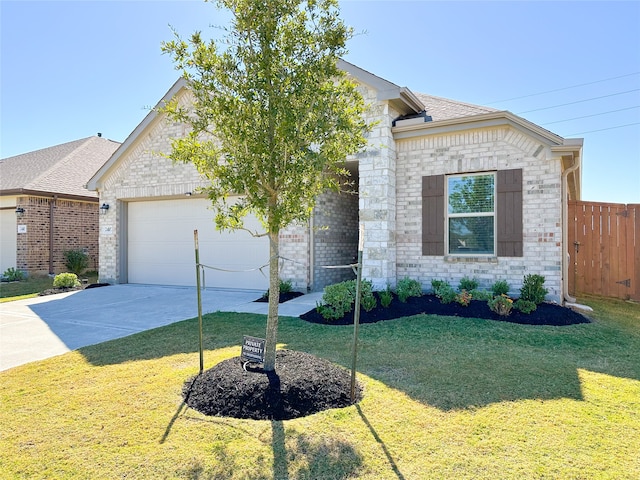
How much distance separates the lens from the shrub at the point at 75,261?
48.0 ft

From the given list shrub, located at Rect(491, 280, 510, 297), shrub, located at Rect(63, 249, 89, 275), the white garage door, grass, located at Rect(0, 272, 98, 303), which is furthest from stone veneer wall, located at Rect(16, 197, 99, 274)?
shrub, located at Rect(491, 280, 510, 297)

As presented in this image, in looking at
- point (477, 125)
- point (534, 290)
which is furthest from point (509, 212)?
point (477, 125)

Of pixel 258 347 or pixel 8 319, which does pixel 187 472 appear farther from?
pixel 8 319

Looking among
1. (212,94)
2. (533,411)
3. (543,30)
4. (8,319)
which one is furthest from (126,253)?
(543,30)

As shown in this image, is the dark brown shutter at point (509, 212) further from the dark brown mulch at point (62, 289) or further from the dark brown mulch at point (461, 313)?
the dark brown mulch at point (62, 289)

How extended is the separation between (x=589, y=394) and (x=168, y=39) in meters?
5.19

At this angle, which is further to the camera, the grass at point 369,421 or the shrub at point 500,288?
the shrub at point 500,288

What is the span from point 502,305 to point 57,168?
665 inches

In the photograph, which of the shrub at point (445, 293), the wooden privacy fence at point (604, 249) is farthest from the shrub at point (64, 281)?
the wooden privacy fence at point (604, 249)

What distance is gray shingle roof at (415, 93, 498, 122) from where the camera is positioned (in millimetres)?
8811

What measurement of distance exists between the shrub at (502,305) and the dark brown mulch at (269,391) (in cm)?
393

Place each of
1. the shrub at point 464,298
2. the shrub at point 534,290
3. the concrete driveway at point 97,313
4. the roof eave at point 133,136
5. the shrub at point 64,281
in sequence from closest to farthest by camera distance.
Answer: the concrete driveway at point 97,313 → the shrub at point 534,290 → the shrub at point 464,298 → the shrub at point 64,281 → the roof eave at point 133,136

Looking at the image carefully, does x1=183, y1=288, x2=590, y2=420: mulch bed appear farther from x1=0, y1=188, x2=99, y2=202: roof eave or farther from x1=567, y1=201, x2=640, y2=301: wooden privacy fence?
x1=0, y1=188, x2=99, y2=202: roof eave

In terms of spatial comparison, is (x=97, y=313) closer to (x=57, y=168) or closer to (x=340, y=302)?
(x=340, y=302)
